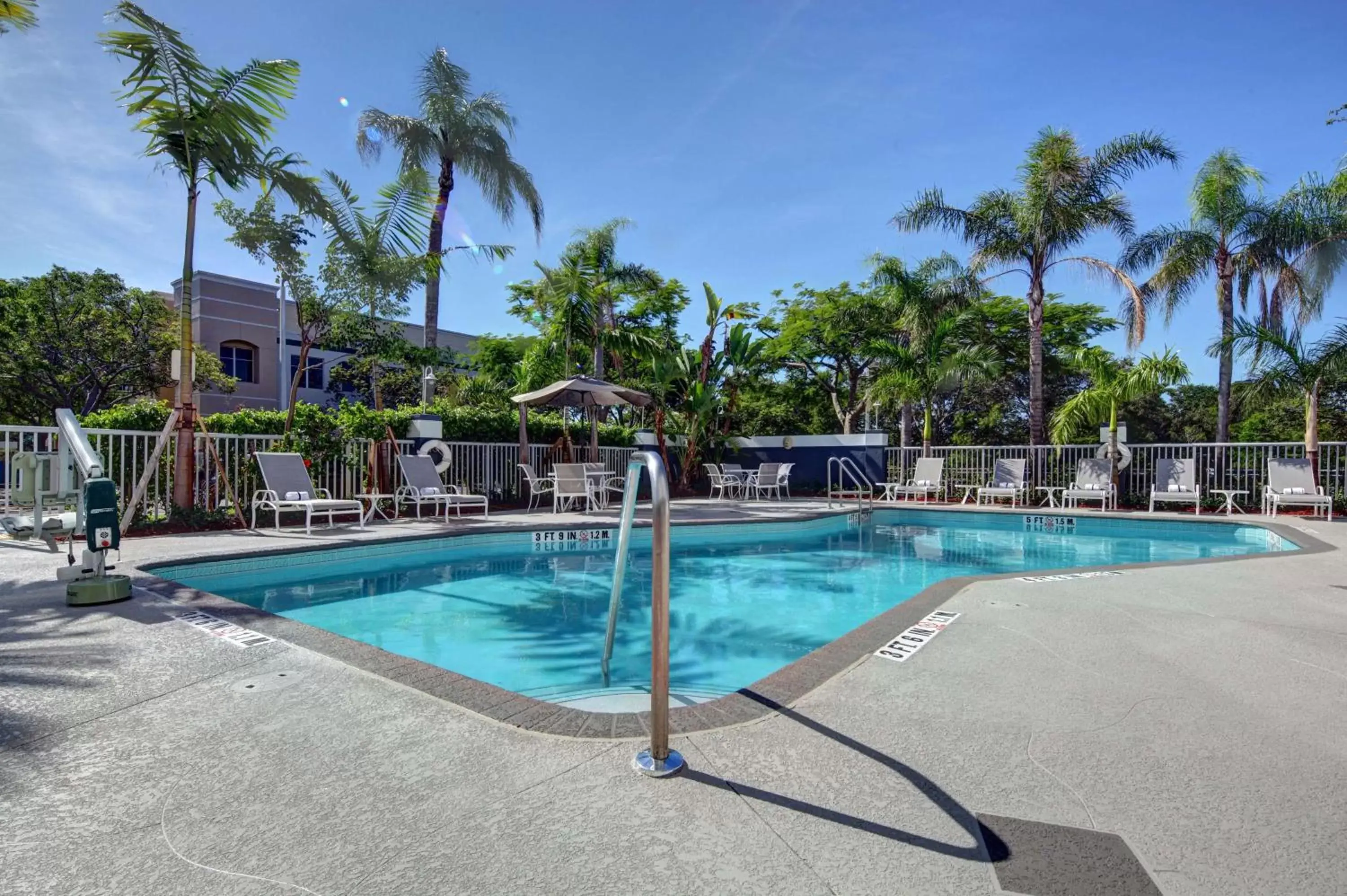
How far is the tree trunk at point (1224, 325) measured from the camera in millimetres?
15047

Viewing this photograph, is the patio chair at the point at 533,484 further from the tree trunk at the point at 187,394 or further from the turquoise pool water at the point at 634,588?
the tree trunk at the point at 187,394

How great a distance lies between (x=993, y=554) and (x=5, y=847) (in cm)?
924

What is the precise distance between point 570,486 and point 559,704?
8998mm

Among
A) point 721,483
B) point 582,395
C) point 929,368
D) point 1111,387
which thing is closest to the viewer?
point 582,395

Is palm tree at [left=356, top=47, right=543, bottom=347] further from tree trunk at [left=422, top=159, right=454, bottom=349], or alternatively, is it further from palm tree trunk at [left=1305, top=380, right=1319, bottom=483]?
palm tree trunk at [left=1305, top=380, right=1319, bottom=483]

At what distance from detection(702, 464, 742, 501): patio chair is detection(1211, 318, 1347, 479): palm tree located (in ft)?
32.6

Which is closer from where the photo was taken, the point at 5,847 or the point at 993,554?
the point at 5,847

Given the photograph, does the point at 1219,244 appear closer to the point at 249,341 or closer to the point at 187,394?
the point at 187,394

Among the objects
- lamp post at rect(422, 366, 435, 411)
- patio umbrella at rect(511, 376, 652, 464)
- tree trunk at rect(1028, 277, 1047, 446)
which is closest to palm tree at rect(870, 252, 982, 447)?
tree trunk at rect(1028, 277, 1047, 446)

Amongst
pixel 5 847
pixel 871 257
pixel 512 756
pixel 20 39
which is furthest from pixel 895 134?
pixel 5 847

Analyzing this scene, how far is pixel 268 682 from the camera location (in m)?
2.62

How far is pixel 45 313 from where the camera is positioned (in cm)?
1720

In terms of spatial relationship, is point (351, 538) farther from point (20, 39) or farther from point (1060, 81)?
point (1060, 81)

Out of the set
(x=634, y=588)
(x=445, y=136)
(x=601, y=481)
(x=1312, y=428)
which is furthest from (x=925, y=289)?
(x=634, y=588)
